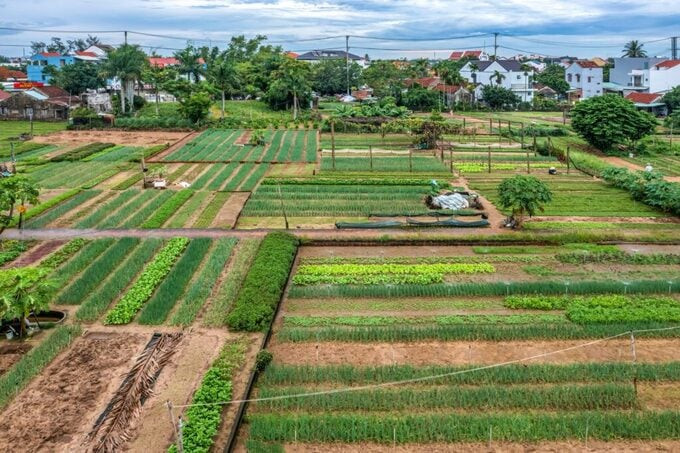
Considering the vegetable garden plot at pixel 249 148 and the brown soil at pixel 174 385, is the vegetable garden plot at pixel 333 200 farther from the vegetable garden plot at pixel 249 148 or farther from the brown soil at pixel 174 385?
the brown soil at pixel 174 385

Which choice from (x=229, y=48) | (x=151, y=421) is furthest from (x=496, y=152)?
(x=229, y=48)

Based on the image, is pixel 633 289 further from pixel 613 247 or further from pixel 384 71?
pixel 384 71

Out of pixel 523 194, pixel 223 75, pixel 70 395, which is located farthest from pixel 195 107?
pixel 70 395

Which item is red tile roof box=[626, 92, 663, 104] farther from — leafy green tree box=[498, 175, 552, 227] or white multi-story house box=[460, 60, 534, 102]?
leafy green tree box=[498, 175, 552, 227]

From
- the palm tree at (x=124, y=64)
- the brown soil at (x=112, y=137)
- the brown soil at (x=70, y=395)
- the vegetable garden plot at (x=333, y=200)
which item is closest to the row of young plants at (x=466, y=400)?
the brown soil at (x=70, y=395)

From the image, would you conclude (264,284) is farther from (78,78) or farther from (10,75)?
(10,75)
